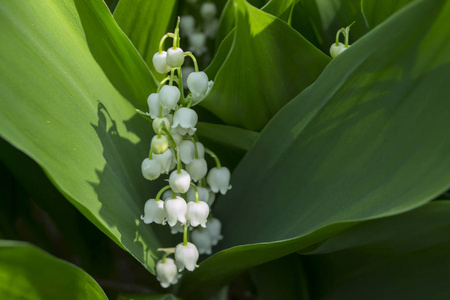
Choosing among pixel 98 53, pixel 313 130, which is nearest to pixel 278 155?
pixel 313 130

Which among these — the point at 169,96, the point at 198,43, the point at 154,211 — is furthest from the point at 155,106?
the point at 198,43

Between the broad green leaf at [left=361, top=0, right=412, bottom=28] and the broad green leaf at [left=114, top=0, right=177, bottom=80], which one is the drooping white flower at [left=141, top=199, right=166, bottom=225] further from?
the broad green leaf at [left=361, top=0, right=412, bottom=28]

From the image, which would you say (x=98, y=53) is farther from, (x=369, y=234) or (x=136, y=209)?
(x=369, y=234)

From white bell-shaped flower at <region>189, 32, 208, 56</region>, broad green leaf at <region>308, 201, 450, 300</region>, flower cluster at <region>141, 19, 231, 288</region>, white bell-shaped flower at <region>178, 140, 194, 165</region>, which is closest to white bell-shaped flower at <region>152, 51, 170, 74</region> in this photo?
flower cluster at <region>141, 19, 231, 288</region>

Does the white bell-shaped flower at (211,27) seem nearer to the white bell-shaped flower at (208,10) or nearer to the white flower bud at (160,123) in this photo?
the white bell-shaped flower at (208,10)

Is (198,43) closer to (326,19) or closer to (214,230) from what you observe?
(326,19)

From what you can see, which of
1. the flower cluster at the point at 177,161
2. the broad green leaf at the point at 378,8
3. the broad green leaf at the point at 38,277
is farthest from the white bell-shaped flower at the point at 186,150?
the broad green leaf at the point at 378,8

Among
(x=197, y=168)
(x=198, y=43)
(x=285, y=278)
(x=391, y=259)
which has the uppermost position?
(x=198, y=43)
